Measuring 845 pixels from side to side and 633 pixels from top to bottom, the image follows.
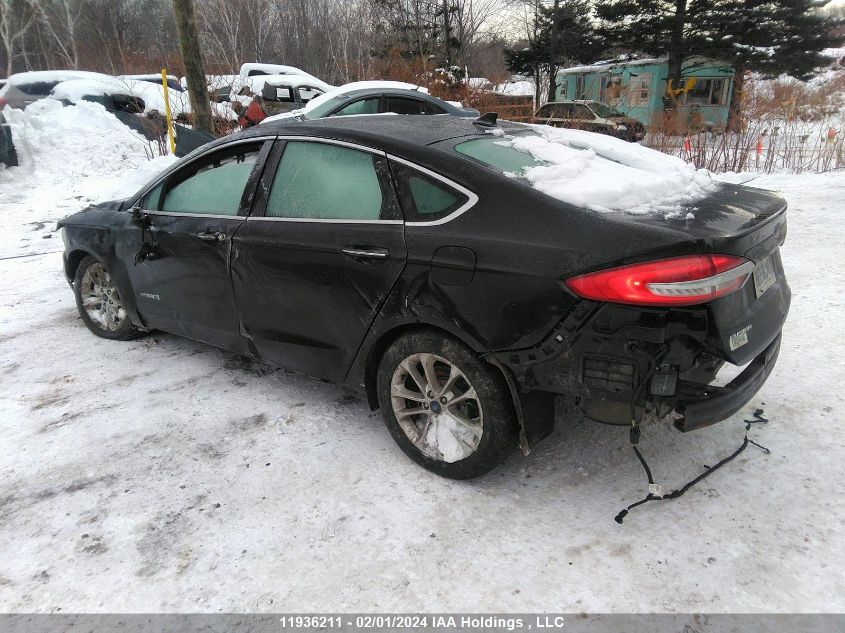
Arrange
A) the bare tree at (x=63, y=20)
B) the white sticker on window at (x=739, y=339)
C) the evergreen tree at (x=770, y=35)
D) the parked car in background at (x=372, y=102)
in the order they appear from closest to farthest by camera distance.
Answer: the white sticker on window at (x=739, y=339) → the parked car in background at (x=372, y=102) → the evergreen tree at (x=770, y=35) → the bare tree at (x=63, y=20)

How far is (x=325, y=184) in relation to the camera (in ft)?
9.30

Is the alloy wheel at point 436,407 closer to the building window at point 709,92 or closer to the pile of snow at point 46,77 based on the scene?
the pile of snow at point 46,77

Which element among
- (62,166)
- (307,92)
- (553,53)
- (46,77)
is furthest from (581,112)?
(553,53)

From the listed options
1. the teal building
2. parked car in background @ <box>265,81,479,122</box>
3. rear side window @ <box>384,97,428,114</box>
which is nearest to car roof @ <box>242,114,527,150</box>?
parked car in background @ <box>265,81,479,122</box>

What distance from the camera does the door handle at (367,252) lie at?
251cm

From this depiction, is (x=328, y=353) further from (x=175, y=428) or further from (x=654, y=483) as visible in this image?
(x=654, y=483)

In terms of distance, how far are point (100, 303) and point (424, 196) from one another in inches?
126

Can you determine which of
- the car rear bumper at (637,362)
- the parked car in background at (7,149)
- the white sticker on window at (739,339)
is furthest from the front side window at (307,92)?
the white sticker on window at (739,339)

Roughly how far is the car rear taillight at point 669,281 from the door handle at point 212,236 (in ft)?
6.99

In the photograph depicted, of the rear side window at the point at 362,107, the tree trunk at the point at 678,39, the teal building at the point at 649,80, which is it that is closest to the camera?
the rear side window at the point at 362,107

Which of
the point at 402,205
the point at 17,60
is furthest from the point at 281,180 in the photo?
the point at 17,60

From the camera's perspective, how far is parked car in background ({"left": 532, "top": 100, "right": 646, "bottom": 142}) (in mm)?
15594

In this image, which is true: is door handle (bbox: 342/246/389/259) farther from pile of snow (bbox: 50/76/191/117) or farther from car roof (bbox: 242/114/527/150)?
pile of snow (bbox: 50/76/191/117)

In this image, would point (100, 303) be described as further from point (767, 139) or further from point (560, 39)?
point (560, 39)
